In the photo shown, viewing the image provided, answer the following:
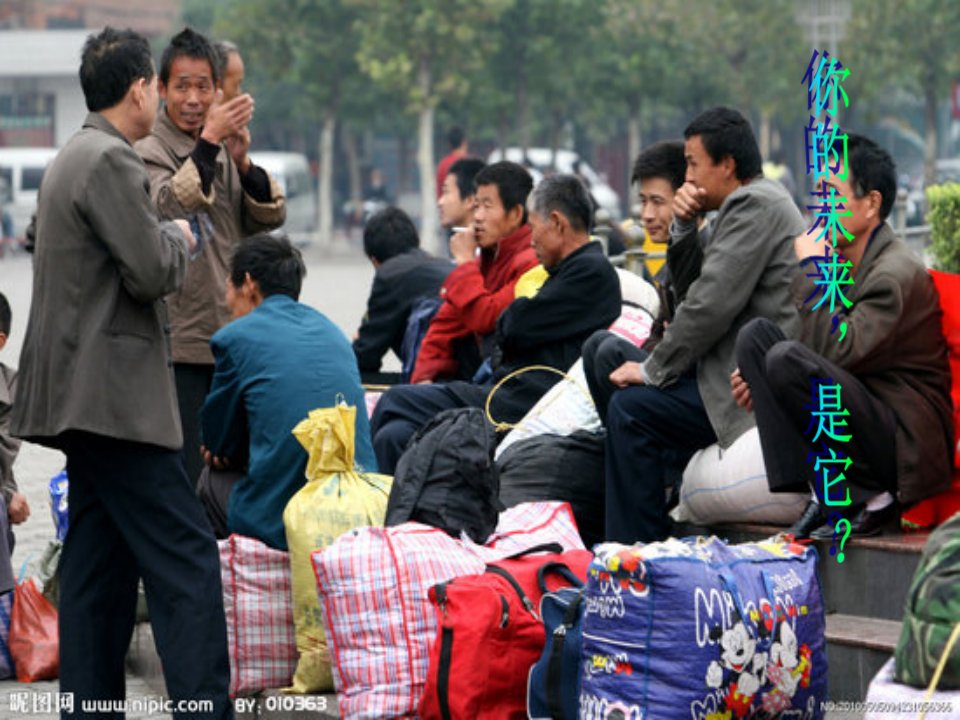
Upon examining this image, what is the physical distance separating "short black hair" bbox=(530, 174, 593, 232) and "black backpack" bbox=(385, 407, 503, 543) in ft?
4.77

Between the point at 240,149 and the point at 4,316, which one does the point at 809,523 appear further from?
the point at 4,316

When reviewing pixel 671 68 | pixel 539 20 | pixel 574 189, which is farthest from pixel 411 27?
pixel 574 189

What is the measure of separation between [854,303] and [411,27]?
120ft

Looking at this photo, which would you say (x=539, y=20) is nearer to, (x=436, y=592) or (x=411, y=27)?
(x=411, y=27)

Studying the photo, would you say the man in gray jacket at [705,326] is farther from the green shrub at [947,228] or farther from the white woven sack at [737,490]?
the green shrub at [947,228]

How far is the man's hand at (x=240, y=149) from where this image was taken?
274 inches

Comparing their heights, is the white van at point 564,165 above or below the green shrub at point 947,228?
below

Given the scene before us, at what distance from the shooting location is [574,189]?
7363 mm

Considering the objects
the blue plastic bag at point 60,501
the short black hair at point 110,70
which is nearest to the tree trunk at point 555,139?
the blue plastic bag at point 60,501

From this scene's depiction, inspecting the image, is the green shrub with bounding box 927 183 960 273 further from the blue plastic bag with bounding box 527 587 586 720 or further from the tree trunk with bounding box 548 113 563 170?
the tree trunk with bounding box 548 113 563 170

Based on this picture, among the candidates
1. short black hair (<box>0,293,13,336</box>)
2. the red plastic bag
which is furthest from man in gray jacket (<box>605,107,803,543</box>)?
short black hair (<box>0,293,13,336</box>)

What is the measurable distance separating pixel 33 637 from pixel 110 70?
253 centimetres

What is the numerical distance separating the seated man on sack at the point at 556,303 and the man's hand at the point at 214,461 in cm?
127

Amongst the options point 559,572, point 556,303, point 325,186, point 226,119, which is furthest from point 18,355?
point 325,186
